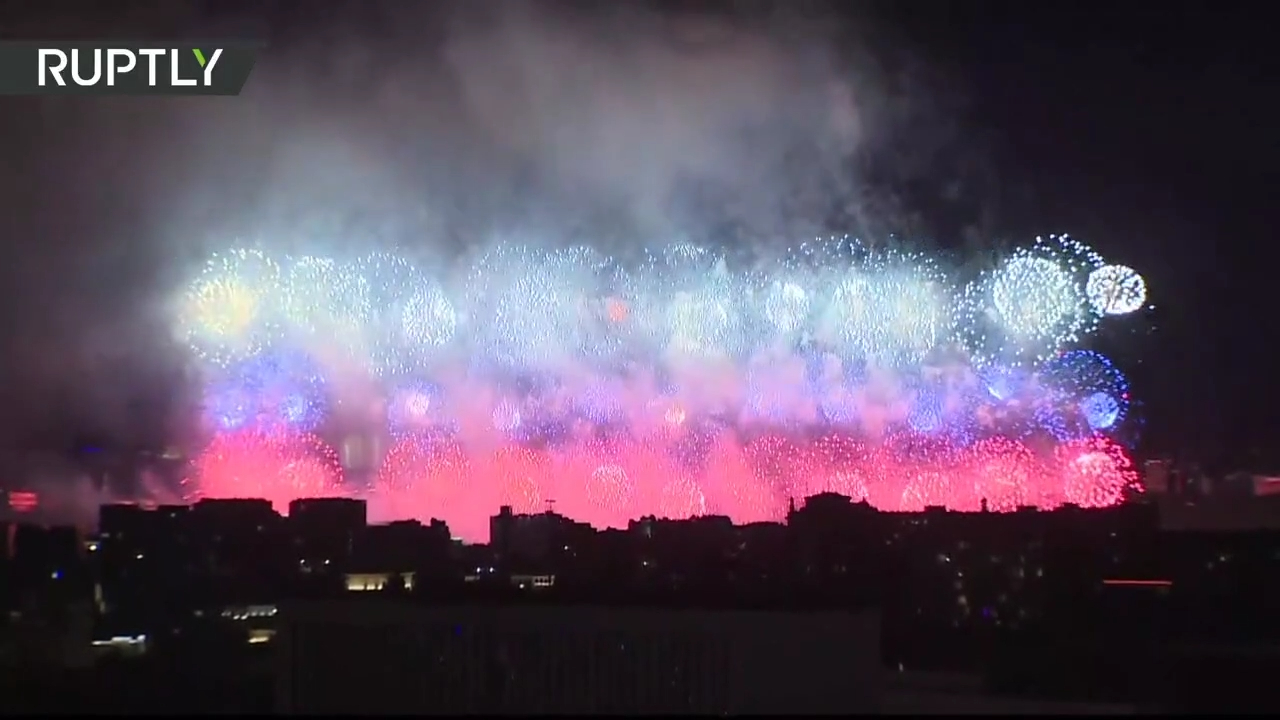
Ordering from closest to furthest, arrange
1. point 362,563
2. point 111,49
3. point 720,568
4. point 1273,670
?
1. point 111,49
2. point 1273,670
3. point 720,568
4. point 362,563

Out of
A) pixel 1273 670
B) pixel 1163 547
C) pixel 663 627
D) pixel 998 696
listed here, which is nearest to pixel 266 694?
pixel 663 627

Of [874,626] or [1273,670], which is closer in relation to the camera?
[874,626]

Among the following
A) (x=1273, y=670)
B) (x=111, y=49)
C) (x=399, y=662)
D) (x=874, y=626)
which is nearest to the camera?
(x=111, y=49)

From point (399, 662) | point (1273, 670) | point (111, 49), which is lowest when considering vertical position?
point (1273, 670)

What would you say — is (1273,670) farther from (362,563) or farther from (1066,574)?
(362,563)

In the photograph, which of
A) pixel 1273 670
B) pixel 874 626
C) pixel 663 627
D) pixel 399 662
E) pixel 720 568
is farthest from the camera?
pixel 720 568

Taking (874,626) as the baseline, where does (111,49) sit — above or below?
above

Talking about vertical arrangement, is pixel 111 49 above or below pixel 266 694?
above

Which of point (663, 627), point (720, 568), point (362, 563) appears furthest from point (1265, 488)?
point (663, 627)

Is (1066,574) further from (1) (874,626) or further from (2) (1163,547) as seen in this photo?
(1) (874,626)
